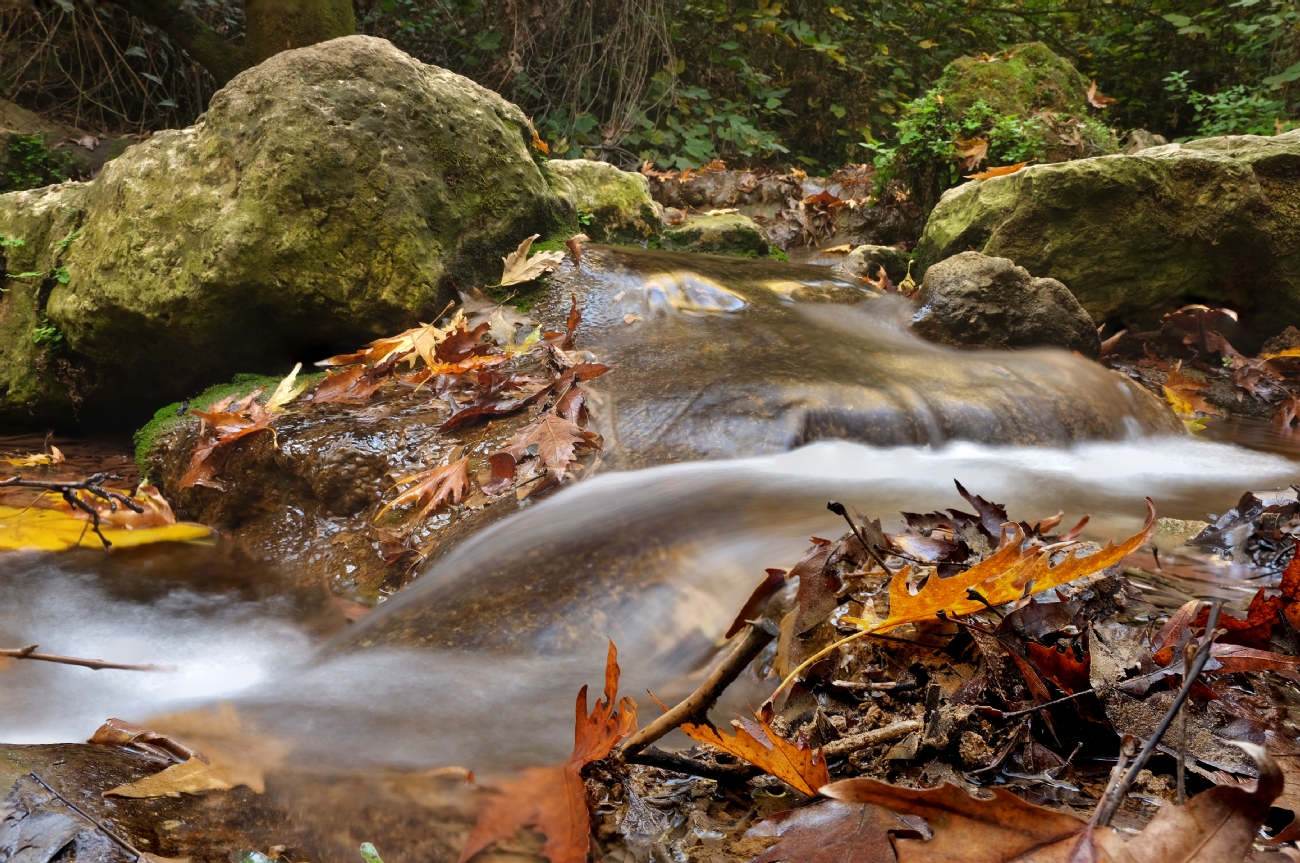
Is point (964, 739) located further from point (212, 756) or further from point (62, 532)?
point (62, 532)

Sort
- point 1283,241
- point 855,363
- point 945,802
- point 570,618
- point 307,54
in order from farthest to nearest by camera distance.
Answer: point 1283,241 → point 307,54 → point 855,363 → point 570,618 → point 945,802

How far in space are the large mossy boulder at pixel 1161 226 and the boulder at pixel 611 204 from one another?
2122 mm

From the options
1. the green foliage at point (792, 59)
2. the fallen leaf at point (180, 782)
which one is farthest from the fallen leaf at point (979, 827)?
the green foliage at point (792, 59)

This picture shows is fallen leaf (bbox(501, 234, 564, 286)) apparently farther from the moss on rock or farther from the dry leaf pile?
the dry leaf pile

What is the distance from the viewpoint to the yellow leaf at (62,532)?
2508 millimetres

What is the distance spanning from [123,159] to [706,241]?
3625mm

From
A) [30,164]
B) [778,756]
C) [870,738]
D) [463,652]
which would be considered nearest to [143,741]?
[463,652]

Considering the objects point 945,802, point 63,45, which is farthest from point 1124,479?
point 63,45

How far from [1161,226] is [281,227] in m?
4.90

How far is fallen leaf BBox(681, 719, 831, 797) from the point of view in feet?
3.25

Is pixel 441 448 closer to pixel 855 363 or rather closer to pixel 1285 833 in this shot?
pixel 855 363

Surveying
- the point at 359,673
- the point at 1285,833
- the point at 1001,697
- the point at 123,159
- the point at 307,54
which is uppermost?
the point at 307,54

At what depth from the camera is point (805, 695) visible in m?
1.29

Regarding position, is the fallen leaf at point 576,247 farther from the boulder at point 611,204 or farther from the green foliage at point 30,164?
the green foliage at point 30,164
